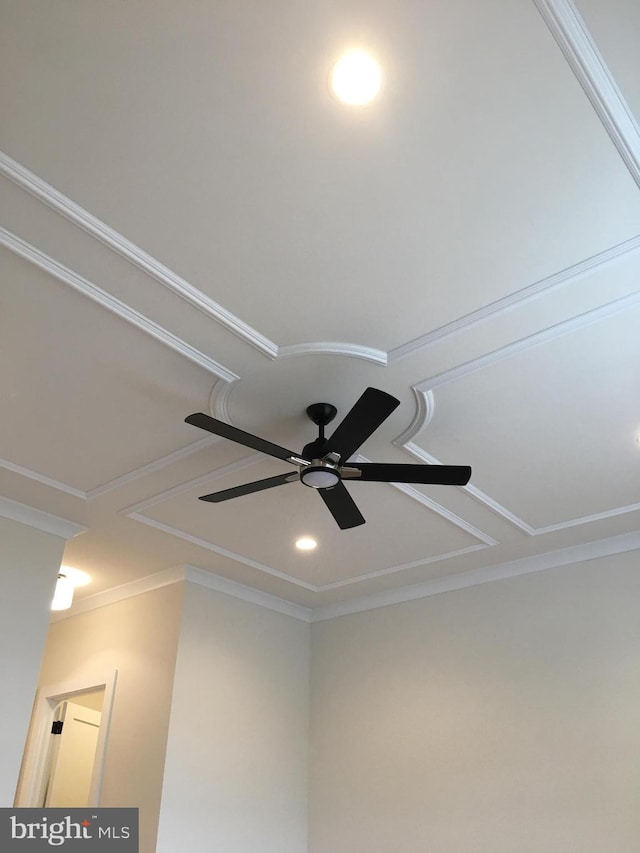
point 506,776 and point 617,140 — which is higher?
point 617,140

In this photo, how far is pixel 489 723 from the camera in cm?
383

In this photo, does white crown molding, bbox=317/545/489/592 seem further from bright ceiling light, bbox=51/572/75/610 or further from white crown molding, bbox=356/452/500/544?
bright ceiling light, bbox=51/572/75/610

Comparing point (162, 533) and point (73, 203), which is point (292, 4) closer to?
point (73, 203)

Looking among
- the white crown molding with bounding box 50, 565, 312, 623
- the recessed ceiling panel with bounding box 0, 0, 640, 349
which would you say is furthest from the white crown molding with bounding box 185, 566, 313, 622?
the recessed ceiling panel with bounding box 0, 0, 640, 349

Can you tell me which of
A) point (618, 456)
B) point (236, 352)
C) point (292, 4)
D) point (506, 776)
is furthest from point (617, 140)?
point (506, 776)

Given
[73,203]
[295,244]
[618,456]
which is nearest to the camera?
[73,203]

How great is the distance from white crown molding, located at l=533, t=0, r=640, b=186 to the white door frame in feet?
12.6

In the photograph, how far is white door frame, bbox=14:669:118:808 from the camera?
3.99m

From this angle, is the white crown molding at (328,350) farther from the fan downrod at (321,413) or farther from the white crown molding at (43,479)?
the white crown molding at (43,479)

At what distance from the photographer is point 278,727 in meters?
4.39

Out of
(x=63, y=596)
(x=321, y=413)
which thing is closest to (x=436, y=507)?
(x=321, y=413)

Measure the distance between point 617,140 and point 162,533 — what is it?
2.86 meters

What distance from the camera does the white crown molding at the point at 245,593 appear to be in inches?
167

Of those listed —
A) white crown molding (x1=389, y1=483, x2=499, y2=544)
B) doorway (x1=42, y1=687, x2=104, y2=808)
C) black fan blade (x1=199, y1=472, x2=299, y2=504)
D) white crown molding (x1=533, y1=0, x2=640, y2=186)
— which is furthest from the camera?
doorway (x1=42, y1=687, x2=104, y2=808)
